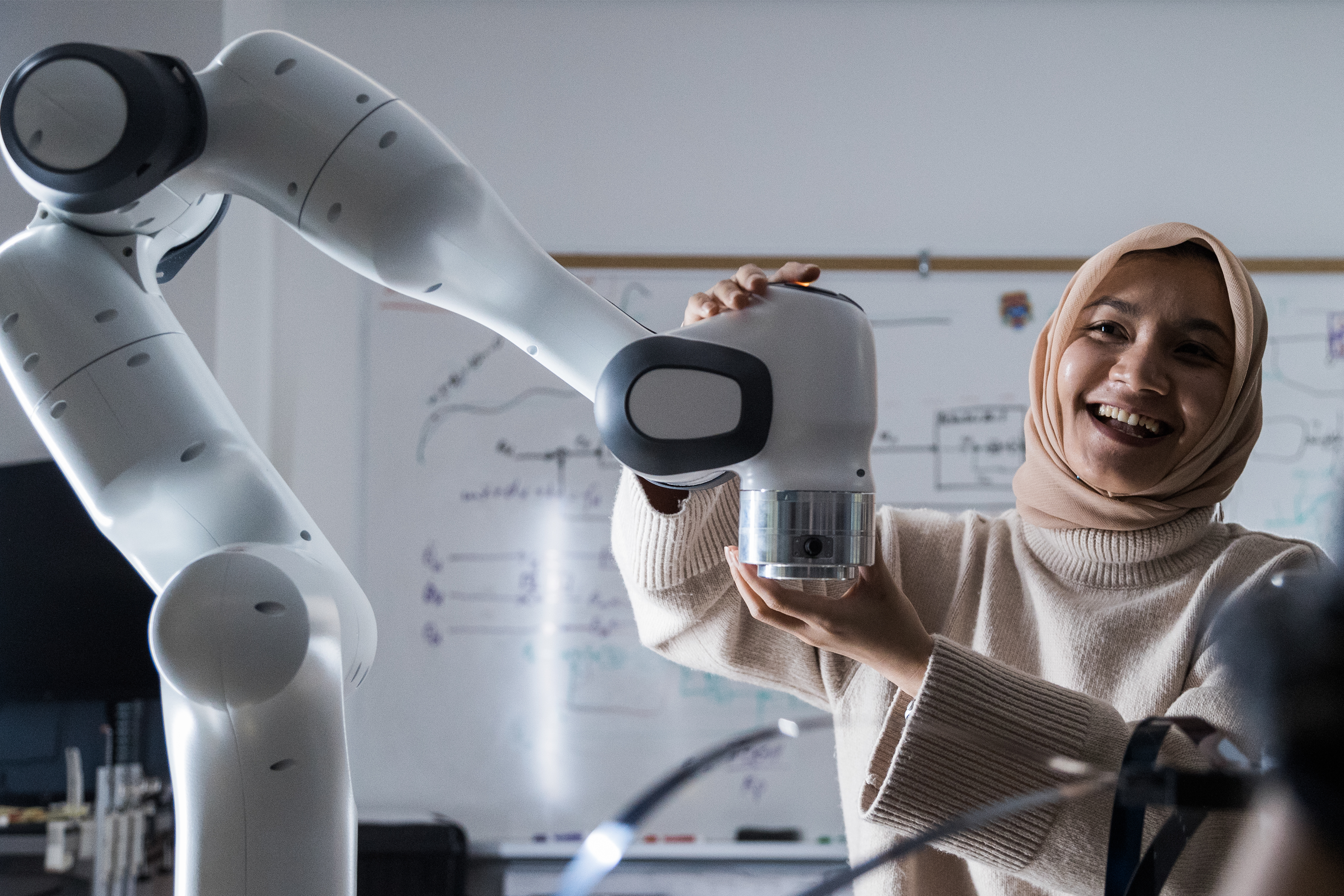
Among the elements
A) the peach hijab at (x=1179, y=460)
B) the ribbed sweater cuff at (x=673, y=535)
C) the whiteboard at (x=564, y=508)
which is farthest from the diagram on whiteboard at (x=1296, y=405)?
the ribbed sweater cuff at (x=673, y=535)

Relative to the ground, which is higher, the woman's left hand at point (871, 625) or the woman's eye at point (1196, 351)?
the woman's eye at point (1196, 351)

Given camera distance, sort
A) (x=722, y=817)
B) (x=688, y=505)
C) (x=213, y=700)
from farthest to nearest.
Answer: (x=722, y=817) < (x=688, y=505) < (x=213, y=700)

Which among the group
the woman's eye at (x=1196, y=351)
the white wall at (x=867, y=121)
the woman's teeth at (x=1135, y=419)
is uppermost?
the white wall at (x=867, y=121)

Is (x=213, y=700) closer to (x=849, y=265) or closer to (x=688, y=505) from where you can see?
(x=688, y=505)

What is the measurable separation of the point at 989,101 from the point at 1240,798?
2.36m

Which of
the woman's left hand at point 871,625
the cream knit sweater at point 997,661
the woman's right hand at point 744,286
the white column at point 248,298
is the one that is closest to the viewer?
the cream knit sweater at point 997,661

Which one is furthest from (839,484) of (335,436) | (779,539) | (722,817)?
(335,436)

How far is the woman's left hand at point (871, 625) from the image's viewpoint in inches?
23.0

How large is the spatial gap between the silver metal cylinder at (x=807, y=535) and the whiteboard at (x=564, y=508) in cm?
185

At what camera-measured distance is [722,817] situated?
82.0 inches

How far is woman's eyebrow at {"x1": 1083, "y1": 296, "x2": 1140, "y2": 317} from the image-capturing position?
3.05 feet

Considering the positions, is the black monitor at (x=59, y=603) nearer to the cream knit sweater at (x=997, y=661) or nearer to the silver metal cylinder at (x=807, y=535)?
the cream knit sweater at (x=997, y=661)

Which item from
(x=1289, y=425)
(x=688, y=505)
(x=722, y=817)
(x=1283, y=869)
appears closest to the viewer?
(x=1283, y=869)

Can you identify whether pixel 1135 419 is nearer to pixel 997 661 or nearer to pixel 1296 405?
pixel 997 661
